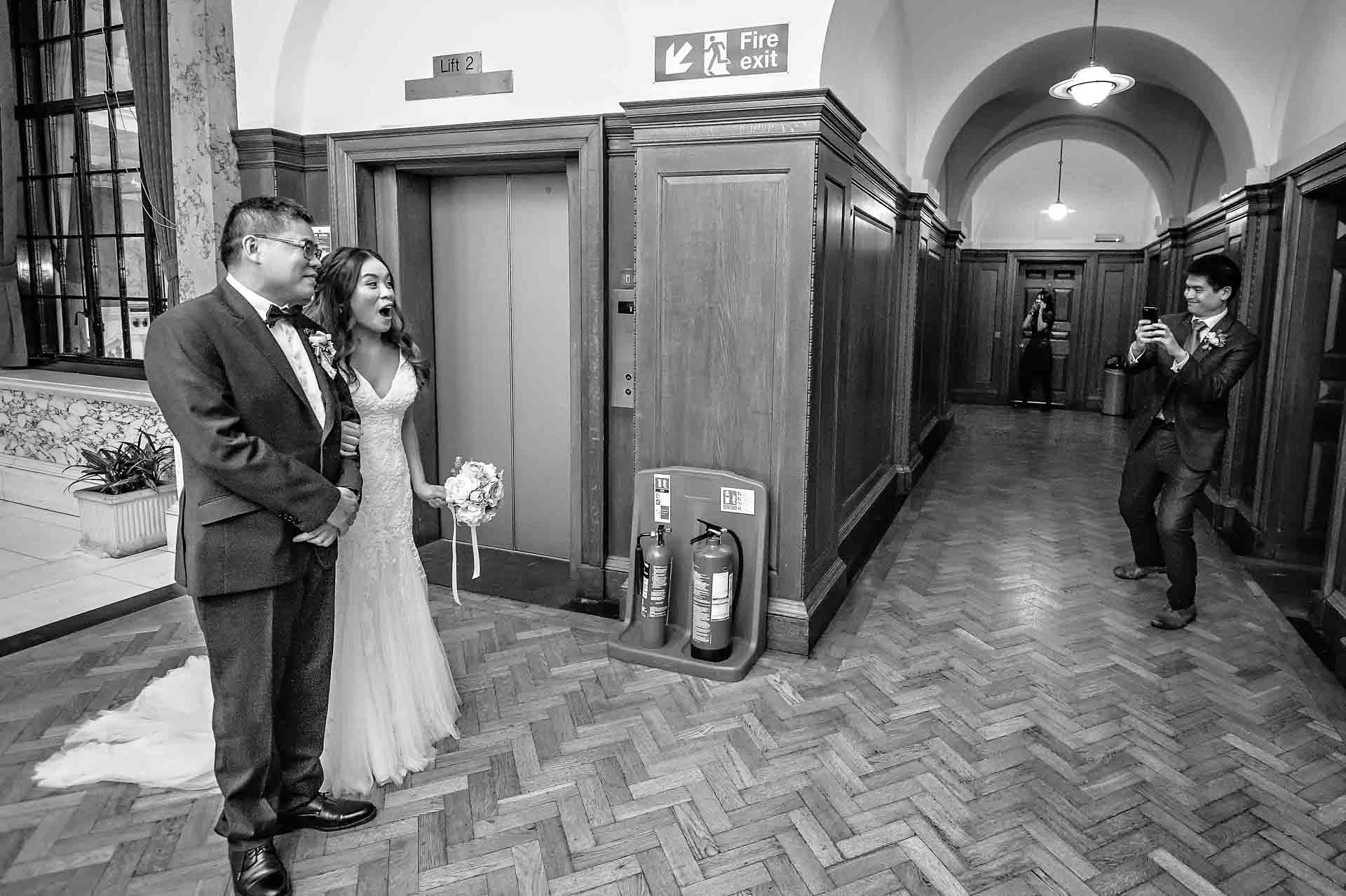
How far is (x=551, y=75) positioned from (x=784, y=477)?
2.38 metres

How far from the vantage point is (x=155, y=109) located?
17.4 ft

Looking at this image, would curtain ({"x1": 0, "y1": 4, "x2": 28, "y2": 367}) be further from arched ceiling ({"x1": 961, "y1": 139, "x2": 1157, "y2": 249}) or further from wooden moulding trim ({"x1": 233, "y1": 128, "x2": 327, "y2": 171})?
arched ceiling ({"x1": 961, "y1": 139, "x2": 1157, "y2": 249})

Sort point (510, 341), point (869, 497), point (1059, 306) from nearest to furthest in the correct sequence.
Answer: point (510, 341) → point (869, 497) → point (1059, 306)

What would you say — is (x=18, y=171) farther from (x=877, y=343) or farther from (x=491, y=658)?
(x=877, y=343)

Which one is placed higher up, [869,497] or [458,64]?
[458,64]

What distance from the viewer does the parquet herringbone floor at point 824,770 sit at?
8.00 ft

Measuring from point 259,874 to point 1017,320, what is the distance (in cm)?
1390

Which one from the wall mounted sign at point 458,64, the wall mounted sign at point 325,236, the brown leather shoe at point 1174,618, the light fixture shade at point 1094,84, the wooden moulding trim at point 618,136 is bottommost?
the brown leather shoe at point 1174,618

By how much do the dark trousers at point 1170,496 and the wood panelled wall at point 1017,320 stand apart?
9.28 metres

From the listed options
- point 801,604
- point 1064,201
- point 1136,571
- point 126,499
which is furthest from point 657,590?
point 1064,201

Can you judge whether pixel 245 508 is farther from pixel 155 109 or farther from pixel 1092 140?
pixel 1092 140

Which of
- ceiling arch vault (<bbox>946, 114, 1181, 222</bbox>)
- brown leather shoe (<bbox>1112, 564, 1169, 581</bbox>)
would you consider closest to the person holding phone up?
ceiling arch vault (<bbox>946, 114, 1181, 222</bbox>)

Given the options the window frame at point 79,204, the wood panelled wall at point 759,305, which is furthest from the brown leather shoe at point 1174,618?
the window frame at point 79,204

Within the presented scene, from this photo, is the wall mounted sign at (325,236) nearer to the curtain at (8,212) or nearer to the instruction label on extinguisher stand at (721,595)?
the instruction label on extinguisher stand at (721,595)
